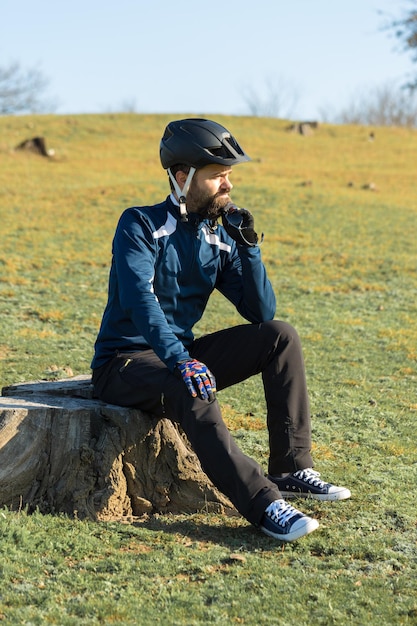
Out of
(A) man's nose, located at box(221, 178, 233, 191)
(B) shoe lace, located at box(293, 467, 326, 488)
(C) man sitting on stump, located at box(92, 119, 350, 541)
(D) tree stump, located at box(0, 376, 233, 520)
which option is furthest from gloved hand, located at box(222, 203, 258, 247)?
(B) shoe lace, located at box(293, 467, 326, 488)

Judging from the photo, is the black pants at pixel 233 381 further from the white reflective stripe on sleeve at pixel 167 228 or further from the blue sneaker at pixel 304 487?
the white reflective stripe on sleeve at pixel 167 228

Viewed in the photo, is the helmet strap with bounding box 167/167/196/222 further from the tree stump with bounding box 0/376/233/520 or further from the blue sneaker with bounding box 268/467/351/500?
the blue sneaker with bounding box 268/467/351/500

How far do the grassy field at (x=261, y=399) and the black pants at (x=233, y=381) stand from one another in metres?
0.36

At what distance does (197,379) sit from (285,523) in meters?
0.83

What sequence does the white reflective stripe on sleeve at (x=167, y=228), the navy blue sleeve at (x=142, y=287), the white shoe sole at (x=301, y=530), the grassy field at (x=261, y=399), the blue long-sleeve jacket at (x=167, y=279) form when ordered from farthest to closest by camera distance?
the white reflective stripe on sleeve at (x=167, y=228)
the blue long-sleeve jacket at (x=167, y=279)
the navy blue sleeve at (x=142, y=287)
the white shoe sole at (x=301, y=530)
the grassy field at (x=261, y=399)

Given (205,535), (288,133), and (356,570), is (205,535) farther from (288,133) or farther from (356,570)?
(288,133)

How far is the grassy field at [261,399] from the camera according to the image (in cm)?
396

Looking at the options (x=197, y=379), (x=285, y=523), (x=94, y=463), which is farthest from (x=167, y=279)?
(x=285, y=523)

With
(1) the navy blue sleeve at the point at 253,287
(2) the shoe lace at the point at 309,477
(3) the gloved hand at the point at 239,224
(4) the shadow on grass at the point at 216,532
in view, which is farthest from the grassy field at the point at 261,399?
(3) the gloved hand at the point at 239,224

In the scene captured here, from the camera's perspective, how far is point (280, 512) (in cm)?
453

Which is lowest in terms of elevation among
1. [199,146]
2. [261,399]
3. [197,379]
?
[261,399]

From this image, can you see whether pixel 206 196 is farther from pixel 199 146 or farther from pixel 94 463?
pixel 94 463

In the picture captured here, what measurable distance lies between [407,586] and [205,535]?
1.11 metres

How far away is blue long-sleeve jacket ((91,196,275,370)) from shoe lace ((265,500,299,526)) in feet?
2.89
